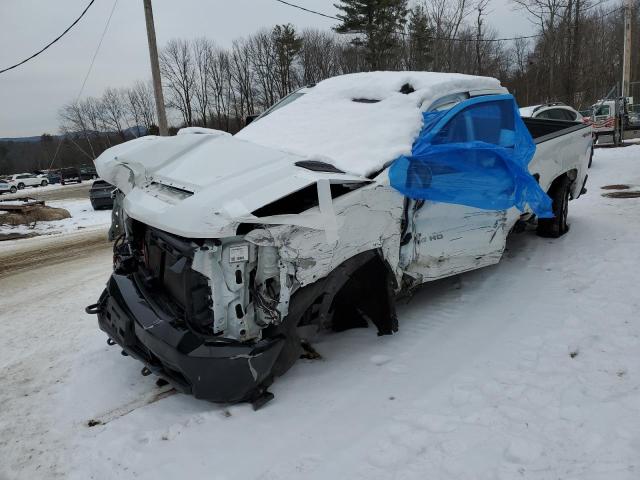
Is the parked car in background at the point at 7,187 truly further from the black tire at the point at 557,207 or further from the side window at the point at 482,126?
the side window at the point at 482,126

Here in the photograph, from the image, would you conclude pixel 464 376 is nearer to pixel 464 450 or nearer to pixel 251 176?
pixel 464 450

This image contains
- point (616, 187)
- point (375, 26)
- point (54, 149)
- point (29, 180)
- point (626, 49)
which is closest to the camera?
point (616, 187)

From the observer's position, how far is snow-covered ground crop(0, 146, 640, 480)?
236cm

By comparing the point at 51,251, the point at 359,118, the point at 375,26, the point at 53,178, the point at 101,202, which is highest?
the point at 375,26

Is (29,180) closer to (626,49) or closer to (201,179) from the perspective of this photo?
(626,49)

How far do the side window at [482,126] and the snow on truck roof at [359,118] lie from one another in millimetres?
220

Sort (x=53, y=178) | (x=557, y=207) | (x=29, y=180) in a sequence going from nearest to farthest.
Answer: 1. (x=557, y=207)
2. (x=29, y=180)
3. (x=53, y=178)

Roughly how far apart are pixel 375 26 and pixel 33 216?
3046 cm

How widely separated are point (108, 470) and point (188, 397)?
0.70 metres

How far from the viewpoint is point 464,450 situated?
2.38 meters

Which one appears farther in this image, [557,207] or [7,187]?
[7,187]

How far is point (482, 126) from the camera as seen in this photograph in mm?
4062

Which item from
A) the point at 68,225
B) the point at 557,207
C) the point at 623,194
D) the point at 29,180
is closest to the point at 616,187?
the point at 623,194

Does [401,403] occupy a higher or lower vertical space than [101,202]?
lower
